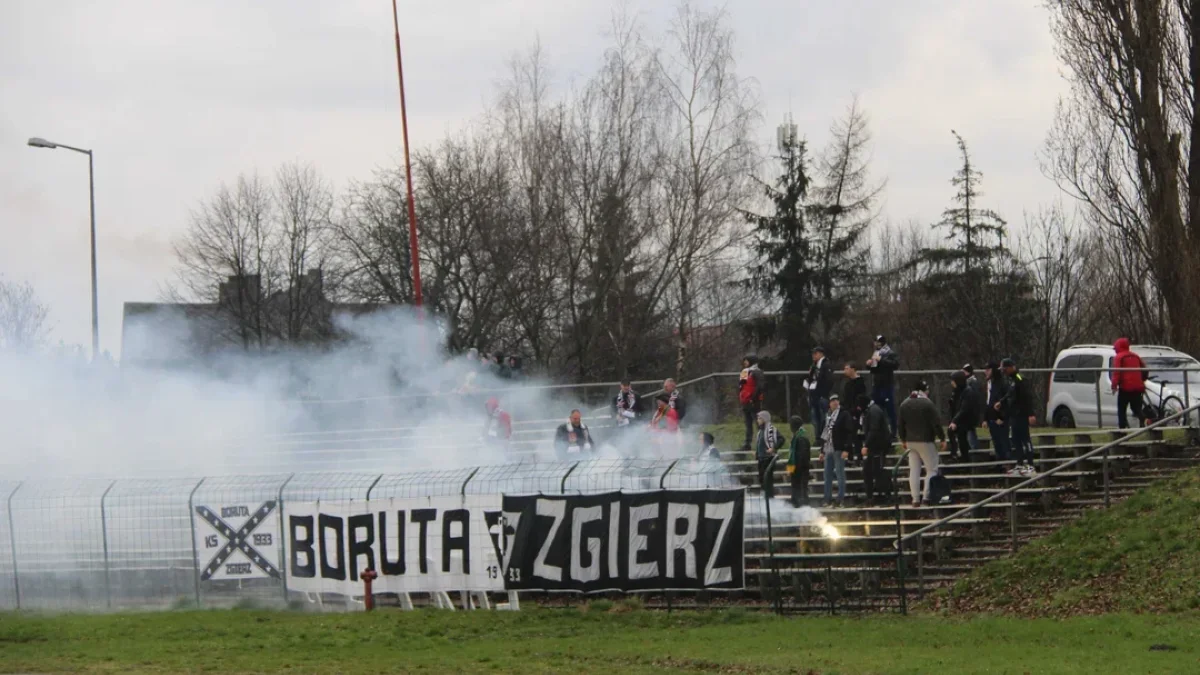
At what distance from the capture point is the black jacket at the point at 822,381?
83.4ft

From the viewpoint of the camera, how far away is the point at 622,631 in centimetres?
1789

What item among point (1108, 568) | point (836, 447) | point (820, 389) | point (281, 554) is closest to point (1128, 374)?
point (820, 389)

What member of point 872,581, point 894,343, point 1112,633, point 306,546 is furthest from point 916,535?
point 894,343

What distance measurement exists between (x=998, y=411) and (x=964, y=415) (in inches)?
36.0

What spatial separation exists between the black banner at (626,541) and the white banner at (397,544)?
382 millimetres

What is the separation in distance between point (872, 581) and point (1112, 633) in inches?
151

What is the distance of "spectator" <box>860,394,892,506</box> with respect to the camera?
22234 millimetres

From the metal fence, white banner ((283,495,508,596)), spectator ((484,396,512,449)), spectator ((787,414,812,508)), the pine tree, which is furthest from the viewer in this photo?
the pine tree

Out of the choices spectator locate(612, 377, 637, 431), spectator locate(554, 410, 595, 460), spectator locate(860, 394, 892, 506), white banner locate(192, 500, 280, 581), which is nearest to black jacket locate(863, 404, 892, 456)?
spectator locate(860, 394, 892, 506)

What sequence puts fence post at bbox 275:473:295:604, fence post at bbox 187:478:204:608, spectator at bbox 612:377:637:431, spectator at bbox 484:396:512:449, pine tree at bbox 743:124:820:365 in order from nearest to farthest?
1. fence post at bbox 275:473:295:604
2. fence post at bbox 187:478:204:608
3. spectator at bbox 612:377:637:431
4. spectator at bbox 484:396:512:449
5. pine tree at bbox 743:124:820:365

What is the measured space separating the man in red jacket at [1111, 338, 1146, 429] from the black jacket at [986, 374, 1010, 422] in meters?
2.05

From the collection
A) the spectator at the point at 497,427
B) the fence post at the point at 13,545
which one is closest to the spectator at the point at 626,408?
the spectator at the point at 497,427

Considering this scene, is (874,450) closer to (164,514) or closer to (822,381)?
(822,381)

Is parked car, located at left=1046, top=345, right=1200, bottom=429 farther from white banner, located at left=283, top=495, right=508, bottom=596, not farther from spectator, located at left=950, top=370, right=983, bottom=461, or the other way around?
white banner, located at left=283, top=495, right=508, bottom=596
